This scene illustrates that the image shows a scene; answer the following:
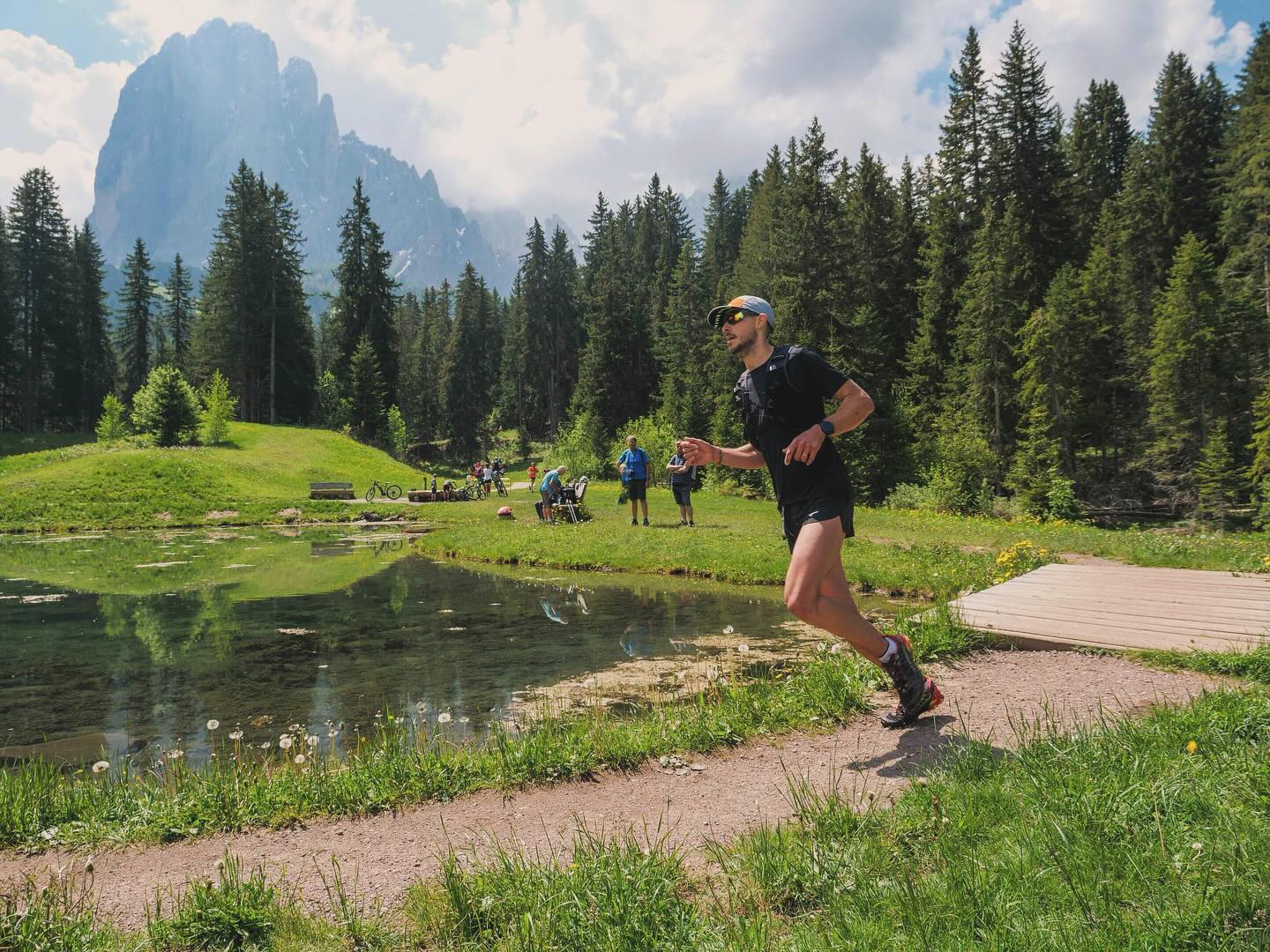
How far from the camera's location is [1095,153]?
5475 centimetres

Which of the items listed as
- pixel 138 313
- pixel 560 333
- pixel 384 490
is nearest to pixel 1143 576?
pixel 384 490

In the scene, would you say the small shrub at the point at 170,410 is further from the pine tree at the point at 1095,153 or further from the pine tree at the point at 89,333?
the pine tree at the point at 1095,153

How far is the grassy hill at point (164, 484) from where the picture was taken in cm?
2919

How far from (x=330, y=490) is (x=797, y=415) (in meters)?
37.5

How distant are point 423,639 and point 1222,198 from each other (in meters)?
50.7

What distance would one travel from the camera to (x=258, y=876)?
3146 millimetres

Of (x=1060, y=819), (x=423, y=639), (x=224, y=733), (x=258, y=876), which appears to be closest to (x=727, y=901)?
(x=1060, y=819)

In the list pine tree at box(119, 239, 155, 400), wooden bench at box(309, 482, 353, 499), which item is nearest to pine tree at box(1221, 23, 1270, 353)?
wooden bench at box(309, 482, 353, 499)

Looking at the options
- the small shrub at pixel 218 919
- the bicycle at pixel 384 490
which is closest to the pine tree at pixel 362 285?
the bicycle at pixel 384 490

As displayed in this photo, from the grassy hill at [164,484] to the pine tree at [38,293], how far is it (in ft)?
128

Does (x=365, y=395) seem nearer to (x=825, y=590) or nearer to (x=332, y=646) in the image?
(x=332, y=646)

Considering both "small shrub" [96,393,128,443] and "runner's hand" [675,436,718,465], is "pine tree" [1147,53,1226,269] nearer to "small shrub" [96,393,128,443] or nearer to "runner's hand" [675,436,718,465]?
"runner's hand" [675,436,718,465]

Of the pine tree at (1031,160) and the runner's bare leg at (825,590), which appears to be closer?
the runner's bare leg at (825,590)

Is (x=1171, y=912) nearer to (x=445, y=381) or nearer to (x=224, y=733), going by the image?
(x=224, y=733)
